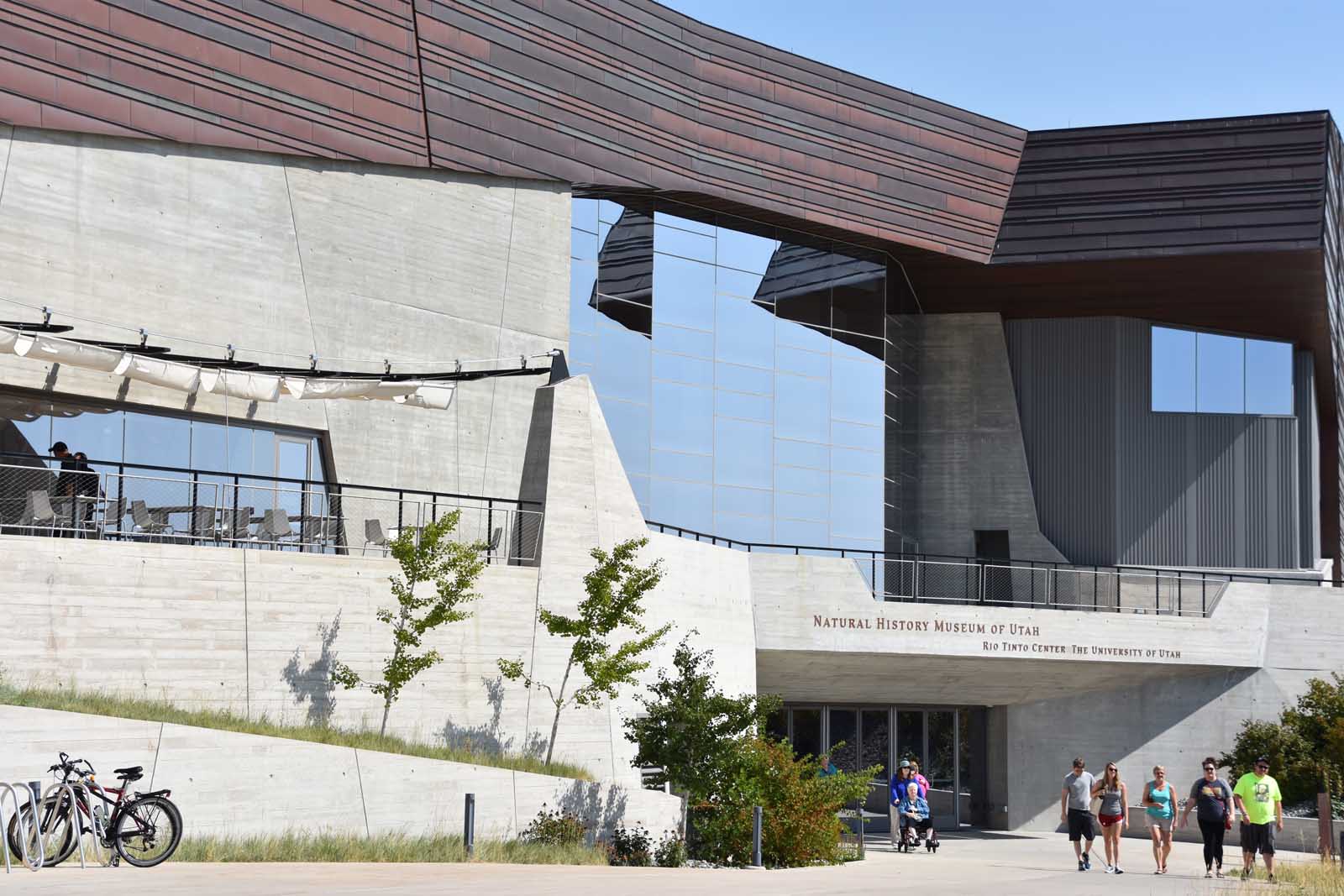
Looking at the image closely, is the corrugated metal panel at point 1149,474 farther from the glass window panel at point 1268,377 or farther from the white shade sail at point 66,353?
the white shade sail at point 66,353

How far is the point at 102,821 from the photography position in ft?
48.9

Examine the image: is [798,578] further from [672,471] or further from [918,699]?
[918,699]

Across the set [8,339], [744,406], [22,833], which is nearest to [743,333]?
[744,406]

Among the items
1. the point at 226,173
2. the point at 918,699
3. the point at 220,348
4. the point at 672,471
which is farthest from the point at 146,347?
the point at 918,699

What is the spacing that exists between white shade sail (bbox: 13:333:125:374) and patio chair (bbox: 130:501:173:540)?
2.89 m

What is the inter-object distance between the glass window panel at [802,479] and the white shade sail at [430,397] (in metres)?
10.5

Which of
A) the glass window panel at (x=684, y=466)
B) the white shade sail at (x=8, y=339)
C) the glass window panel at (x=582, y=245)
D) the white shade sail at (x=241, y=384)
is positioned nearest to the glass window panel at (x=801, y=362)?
the glass window panel at (x=684, y=466)

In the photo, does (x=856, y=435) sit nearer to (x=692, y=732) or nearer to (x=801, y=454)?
(x=801, y=454)

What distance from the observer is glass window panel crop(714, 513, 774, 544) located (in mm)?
32188

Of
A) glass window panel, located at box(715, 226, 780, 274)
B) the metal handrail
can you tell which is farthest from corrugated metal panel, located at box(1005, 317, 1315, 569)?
glass window panel, located at box(715, 226, 780, 274)

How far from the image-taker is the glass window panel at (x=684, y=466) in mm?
31250

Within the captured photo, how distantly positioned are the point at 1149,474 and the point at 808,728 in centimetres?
1197

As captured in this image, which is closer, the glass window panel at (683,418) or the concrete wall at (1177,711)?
the glass window panel at (683,418)

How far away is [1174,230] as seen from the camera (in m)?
34.7
